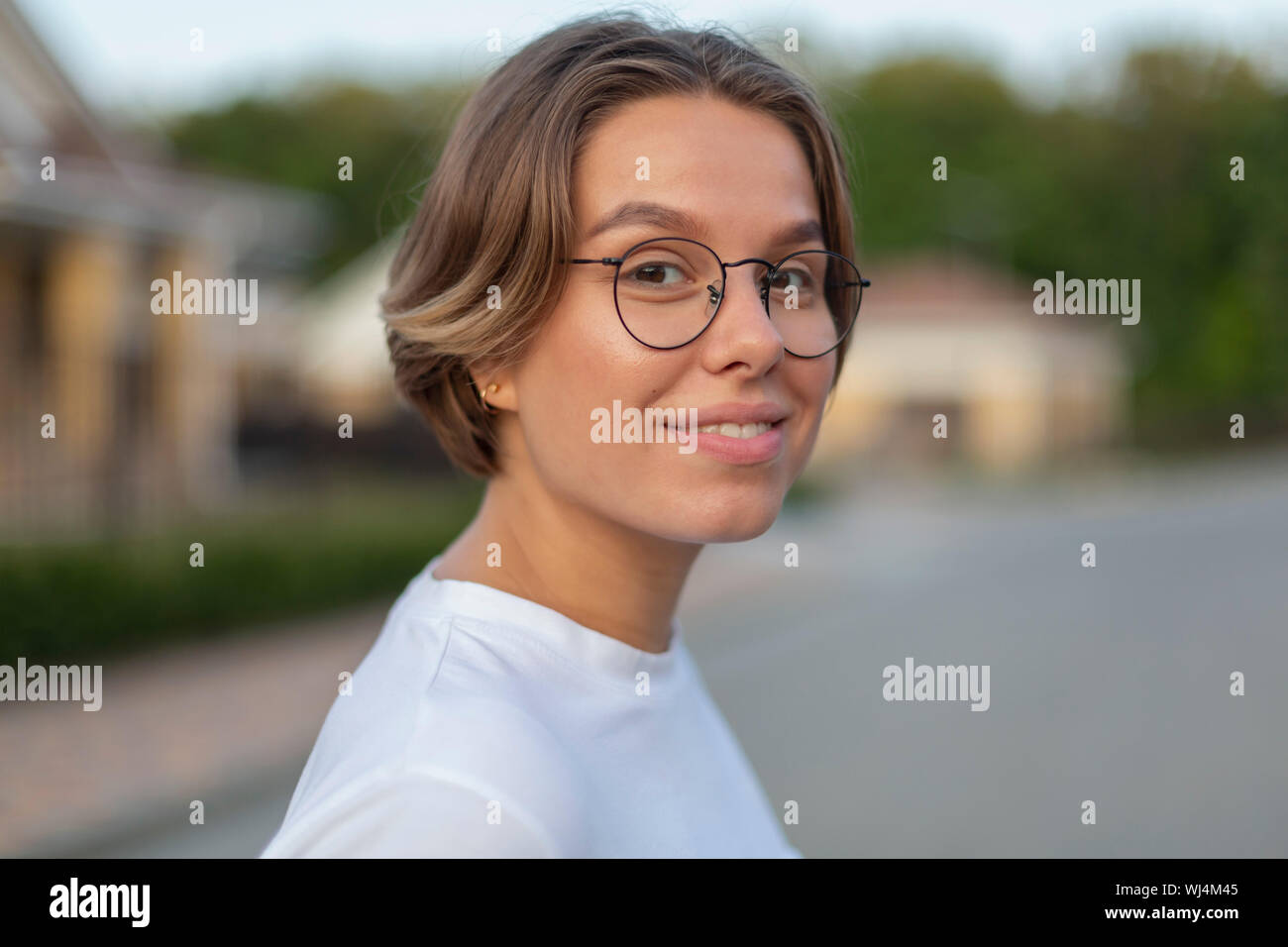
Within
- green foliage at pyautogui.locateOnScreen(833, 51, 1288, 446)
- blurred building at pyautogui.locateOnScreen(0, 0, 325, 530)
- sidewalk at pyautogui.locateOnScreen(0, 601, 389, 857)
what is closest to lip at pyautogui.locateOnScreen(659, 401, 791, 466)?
green foliage at pyautogui.locateOnScreen(833, 51, 1288, 446)

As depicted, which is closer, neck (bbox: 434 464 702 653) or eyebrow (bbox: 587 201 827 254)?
eyebrow (bbox: 587 201 827 254)

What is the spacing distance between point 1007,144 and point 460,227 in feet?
146

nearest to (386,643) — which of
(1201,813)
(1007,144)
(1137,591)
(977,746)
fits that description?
(1201,813)

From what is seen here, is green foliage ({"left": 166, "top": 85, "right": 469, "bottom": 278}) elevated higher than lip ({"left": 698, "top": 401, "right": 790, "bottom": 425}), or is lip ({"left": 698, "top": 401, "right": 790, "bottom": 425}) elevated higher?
green foliage ({"left": 166, "top": 85, "right": 469, "bottom": 278})

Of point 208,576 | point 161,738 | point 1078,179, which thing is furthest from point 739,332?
point 1078,179

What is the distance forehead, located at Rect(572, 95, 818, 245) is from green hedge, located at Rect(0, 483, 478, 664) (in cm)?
785

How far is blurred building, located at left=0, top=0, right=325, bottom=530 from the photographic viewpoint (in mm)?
11984

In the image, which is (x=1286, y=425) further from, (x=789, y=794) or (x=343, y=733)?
(x=343, y=733)

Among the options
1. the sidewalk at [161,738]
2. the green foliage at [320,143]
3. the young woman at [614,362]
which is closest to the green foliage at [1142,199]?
the young woman at [614,362]

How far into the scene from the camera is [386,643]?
1.47 m

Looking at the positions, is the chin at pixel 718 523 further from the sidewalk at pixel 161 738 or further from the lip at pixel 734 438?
the sidewalk at pixel 161 738

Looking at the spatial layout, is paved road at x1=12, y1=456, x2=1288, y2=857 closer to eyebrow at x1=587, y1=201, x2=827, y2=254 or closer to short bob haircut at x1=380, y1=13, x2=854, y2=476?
short bob haircut at x1=380, y1=13, x2=854, y2=476

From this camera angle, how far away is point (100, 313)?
14086mm

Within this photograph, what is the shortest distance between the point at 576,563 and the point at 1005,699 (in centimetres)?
799
